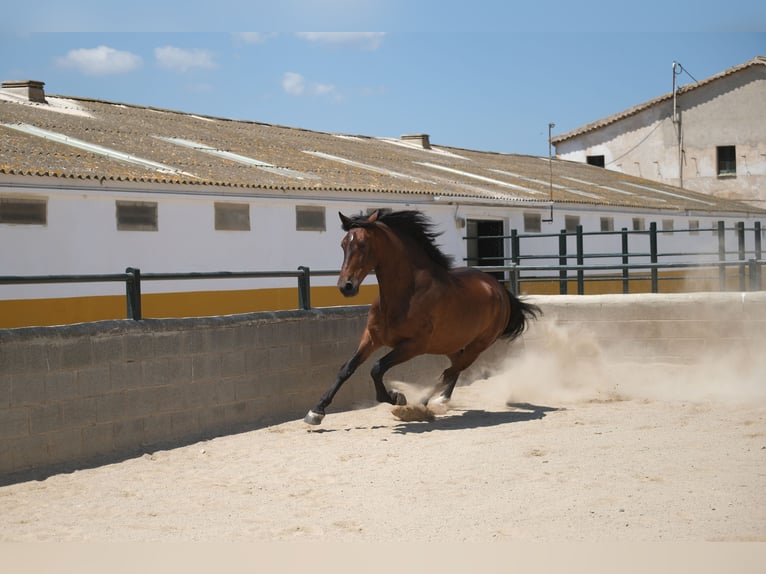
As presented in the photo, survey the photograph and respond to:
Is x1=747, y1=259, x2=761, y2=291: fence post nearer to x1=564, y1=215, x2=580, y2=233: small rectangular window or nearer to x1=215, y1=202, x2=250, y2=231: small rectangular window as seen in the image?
x1=215, y1=202, x2=250, y2=231: small rectangular window

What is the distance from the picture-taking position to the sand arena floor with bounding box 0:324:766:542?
5715mm

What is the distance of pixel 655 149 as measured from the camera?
142ft

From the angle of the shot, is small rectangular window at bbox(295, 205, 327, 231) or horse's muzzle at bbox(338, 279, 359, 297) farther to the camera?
small rectangular window at bbox(295, 205, 327, 231)

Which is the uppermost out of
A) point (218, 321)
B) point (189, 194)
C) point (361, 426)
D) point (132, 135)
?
point (132, 135)

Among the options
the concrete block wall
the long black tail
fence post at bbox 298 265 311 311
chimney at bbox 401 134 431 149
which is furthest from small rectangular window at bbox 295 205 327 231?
chimney at bbox 401 134 431 149

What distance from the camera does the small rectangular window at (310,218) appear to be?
18.9 meters

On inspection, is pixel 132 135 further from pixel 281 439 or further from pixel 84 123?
pixel 281 439

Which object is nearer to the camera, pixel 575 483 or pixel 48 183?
pixel 575 483

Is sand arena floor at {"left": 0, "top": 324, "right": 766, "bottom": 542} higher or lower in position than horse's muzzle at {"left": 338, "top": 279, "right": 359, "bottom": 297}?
lower

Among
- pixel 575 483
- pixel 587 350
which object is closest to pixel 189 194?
pixel 587 350

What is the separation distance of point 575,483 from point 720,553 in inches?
72.2

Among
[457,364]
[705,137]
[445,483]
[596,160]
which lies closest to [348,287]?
[457,364]

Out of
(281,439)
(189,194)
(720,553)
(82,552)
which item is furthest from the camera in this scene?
(189,194)

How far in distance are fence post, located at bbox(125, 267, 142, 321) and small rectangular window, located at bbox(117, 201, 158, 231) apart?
7525mm
